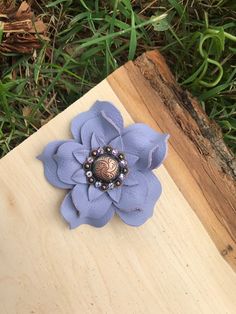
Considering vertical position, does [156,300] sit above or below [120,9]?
below

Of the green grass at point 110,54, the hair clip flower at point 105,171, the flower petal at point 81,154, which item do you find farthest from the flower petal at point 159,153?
the green grass at point 110,54

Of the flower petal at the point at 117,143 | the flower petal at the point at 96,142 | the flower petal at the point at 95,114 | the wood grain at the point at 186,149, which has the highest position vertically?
the flower petal at the point at 95,114

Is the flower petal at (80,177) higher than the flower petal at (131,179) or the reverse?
higher

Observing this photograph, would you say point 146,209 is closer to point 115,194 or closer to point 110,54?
point 115,194

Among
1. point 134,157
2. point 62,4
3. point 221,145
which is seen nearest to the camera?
point 134,157

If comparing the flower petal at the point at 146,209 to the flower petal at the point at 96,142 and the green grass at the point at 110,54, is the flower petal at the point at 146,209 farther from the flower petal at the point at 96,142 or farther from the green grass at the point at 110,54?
the green grass at the point at 110,54

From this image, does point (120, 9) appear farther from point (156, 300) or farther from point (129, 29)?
point (156, 300)

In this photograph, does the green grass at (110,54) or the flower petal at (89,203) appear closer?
the flower petal at (89,203)

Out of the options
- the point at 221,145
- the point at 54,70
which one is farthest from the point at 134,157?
the point at 54,70
